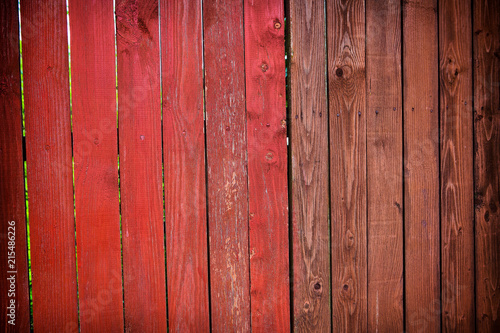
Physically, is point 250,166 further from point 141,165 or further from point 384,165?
point 384,165

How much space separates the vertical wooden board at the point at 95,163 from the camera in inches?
46.6

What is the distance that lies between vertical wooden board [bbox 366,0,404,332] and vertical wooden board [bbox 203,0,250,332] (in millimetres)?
602

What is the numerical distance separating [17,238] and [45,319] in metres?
0.37

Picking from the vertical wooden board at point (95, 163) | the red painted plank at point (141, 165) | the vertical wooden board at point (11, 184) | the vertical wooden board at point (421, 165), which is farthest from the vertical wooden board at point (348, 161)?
the vertical wooden board at point (11, 184)

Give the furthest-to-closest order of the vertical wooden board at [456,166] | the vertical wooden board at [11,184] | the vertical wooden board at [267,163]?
the vertical wooden board at [456,166] < the vertical wooden board at [267,163] < the vertical wooden board at [11,184]

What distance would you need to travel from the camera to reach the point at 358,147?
1310 mm

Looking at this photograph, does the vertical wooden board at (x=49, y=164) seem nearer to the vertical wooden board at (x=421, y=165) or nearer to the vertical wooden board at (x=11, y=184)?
the vertical wooden board at (x=11, y=184)

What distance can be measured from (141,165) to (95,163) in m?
0.19

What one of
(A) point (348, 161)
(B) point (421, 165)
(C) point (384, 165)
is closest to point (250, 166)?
(A) point (348, 161)

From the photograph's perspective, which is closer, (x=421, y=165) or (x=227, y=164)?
(x=227, y=164)

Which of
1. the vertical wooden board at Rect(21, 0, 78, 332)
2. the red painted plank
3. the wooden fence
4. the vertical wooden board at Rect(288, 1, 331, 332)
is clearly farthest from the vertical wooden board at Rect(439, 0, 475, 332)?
the vertical wooden board at Rect(21, 0, 78, 332)

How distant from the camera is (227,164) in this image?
125cm

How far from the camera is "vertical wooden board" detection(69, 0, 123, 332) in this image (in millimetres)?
1183

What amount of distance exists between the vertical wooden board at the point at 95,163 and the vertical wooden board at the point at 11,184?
0.22m
